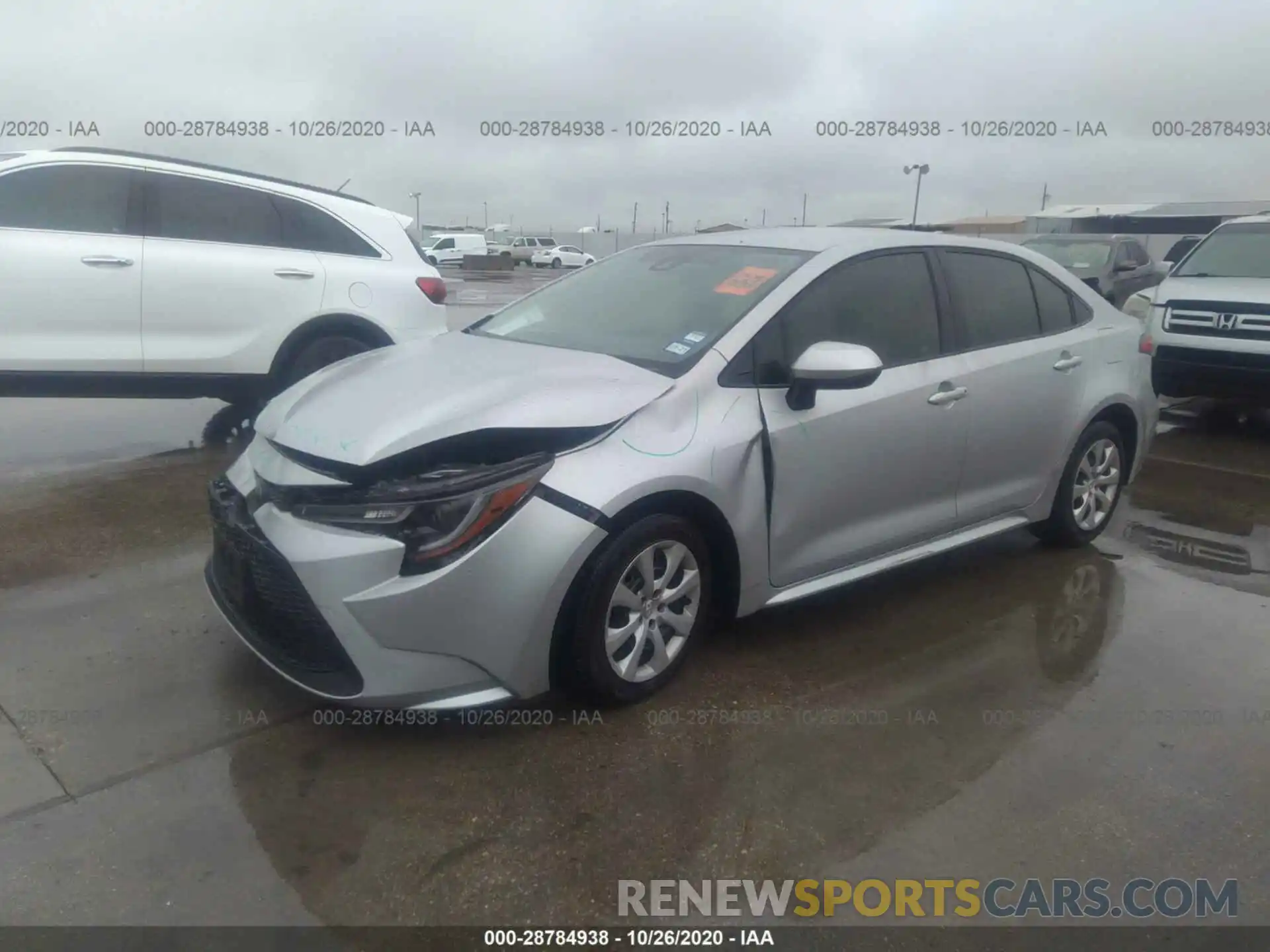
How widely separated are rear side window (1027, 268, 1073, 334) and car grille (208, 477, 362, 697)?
353 centimetres

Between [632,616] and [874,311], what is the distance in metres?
1.70

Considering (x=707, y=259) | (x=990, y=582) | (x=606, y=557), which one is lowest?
(x=990, y=582)

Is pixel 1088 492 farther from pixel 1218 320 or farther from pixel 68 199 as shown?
pixel 68 199

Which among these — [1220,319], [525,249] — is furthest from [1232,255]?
[525,249]

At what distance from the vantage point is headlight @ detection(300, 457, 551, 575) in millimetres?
2910

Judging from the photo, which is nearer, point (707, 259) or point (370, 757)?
point (370, 757)

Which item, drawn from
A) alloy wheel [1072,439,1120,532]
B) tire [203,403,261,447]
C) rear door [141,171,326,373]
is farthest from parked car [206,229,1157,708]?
tire [203,403,261,447]

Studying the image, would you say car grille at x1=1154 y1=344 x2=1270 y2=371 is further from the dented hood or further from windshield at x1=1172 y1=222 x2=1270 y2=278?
the dented hood

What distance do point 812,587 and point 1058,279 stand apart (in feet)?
7.53

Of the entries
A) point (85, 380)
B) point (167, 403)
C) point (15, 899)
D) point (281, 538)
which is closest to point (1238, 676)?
point (281, 538)

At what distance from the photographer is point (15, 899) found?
96.0 inches

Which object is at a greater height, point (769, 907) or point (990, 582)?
point (990, 582)

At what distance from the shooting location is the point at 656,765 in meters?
3.11

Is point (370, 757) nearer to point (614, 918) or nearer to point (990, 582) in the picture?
point (614, 918)
